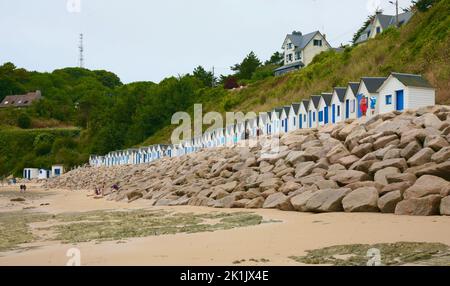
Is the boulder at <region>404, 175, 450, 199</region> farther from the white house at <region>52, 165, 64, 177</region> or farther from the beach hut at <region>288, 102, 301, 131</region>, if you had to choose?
the white house at <region>52, 165, 64, 177</region>

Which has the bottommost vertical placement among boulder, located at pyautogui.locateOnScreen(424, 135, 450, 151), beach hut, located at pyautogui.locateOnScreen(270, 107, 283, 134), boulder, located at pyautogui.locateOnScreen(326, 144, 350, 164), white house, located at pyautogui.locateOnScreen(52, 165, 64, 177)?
white house, located at pyautogui.locateOnScreen(52, 165, 64, 177)

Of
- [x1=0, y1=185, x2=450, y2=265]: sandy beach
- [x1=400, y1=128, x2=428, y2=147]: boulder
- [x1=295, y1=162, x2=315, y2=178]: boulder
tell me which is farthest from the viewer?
[x1=295, y1=162, x2=315, y2=178]: boulder

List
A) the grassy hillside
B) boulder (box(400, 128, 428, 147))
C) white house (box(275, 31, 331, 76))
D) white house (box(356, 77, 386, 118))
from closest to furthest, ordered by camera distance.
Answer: boulder (box(400, 128, 428, 147)), white house (box(356, 77, 386, 118)), the grassy hillside, white house (box(275, 31, 331, 76))

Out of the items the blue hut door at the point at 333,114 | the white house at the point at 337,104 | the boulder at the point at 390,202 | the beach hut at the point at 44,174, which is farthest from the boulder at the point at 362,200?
the beach hut at the point at 44,174

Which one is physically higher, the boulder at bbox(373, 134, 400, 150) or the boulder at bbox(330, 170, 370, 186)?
the boulder at bbox(373, 134, 400, 150)

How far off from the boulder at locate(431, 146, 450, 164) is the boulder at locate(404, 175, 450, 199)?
1183 mm

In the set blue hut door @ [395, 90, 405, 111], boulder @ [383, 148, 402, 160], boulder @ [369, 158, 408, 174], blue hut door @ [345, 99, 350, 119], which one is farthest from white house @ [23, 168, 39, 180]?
boulder @ [369, 158, 408, 174]

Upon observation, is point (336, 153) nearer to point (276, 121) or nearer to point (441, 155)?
point (441, 155)

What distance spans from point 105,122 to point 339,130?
81.6 meters

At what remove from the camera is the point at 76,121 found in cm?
11281

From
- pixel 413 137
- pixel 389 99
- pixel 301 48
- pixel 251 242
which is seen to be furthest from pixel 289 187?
pixel 301 48

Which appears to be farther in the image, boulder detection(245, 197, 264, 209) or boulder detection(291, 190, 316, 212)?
boulder detection(245, 197, 264, 209)

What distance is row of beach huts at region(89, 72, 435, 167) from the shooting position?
69.5ft
